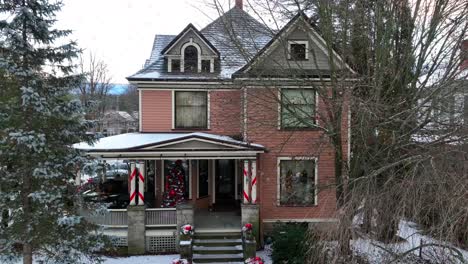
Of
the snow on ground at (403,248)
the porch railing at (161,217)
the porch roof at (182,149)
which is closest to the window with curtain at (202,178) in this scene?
the porch railing at (161,217)

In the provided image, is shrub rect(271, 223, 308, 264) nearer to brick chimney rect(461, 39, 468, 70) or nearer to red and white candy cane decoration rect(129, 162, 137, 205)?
red and white candy cane decoration rect(129, 162, 137, 205)

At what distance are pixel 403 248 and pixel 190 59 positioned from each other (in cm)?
1084

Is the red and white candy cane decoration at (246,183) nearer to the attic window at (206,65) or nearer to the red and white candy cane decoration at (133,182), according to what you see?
the red and white candy cane decoration at (133,182)

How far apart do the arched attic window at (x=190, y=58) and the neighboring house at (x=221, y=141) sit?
1.6 inches

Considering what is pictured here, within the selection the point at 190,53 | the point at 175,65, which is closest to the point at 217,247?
the point at 175,65

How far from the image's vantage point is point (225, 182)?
52.7 feet

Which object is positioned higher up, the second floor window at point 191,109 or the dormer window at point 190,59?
the dormer window at point 190,59

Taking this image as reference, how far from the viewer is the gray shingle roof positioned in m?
10.2

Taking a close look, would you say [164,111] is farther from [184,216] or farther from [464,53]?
[464,53]

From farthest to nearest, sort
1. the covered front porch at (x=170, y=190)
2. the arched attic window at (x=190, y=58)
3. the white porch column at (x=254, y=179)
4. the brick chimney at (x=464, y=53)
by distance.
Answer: the arched attic window at (x=190, y=58) → the white porch column at (x=254, y=179) → the covered front porch at (x=170, y=190) → the brick chimney at (x=464, y=53)

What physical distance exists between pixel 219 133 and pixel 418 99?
7.85 m

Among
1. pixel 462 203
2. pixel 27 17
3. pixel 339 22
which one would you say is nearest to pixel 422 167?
pixel 462 203

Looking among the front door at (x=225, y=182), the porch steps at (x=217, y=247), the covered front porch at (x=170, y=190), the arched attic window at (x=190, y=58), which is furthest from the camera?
the front door at (x=225, y=182)

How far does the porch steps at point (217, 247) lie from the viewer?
1120cm
